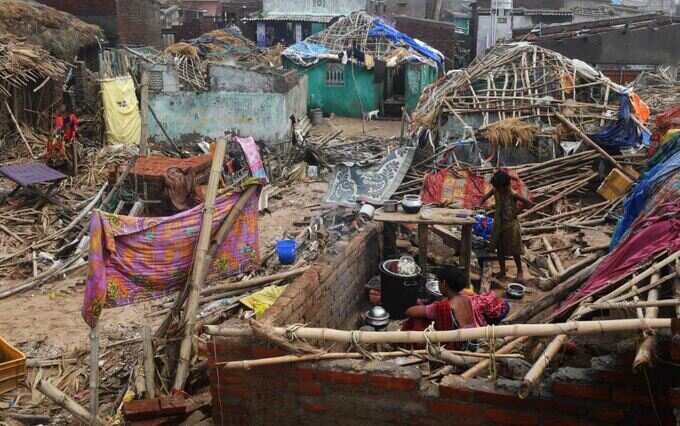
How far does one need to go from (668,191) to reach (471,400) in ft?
13.3

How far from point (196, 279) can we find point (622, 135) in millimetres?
9691

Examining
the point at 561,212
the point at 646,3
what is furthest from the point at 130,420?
the point at 646,3

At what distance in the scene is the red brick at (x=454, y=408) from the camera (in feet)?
12.2

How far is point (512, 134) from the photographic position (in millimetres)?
12391

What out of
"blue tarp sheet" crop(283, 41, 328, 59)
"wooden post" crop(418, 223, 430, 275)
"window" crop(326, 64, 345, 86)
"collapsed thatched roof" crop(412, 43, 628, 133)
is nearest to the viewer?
"wooden post" crop(418, 223, 430, 275)

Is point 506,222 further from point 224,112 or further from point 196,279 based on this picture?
point 224,112

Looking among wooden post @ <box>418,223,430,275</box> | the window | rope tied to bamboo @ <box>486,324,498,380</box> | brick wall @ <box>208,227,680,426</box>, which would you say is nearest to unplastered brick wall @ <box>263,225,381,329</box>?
brick wall @ <box>208,227,680,426</box>

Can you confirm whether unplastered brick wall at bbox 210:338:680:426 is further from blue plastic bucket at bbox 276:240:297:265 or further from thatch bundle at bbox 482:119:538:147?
thatch bundle at bbox 482:119:538:147

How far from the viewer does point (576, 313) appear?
3.99 meters

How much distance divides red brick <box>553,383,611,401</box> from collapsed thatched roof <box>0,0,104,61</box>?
17.0 m

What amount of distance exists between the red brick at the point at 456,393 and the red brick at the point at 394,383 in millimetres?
167

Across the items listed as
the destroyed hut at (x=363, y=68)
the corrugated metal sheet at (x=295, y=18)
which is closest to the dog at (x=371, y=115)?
the destroyed hut at (x=363, y=68)

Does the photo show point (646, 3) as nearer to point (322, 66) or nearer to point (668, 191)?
point (322, 66)

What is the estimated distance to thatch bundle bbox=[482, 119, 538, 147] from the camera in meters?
12.3
